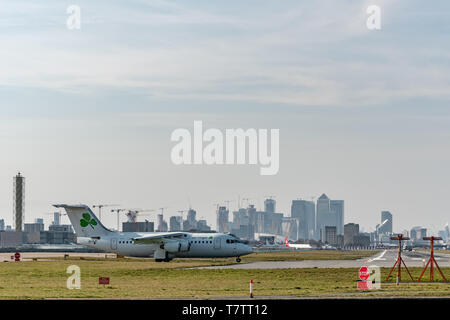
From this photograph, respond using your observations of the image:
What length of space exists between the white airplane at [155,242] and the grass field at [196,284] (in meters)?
21.3

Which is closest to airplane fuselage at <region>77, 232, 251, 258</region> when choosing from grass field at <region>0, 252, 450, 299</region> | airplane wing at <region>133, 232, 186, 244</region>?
airplane wing at <region>133, 232, 186, 244</region>

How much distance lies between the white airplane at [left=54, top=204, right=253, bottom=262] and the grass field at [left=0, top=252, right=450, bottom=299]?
21.3 metres

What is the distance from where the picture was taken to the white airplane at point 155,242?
316 ft

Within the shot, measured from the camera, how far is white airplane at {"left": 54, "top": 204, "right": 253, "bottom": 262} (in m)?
96.2

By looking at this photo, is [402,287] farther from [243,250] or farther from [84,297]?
[243,250]

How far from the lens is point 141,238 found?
9594cm

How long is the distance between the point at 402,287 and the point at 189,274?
74.2 feet

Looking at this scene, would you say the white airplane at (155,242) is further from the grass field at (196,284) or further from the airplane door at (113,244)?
the grass field at (196,284)

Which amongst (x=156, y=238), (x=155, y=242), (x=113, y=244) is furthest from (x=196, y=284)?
(x=113, y=244)

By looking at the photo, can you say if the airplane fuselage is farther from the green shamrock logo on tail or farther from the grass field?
the grass field

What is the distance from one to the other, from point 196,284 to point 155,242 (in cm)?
4272

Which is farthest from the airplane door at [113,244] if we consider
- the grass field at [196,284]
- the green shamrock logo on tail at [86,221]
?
the grass field at [196,284]
